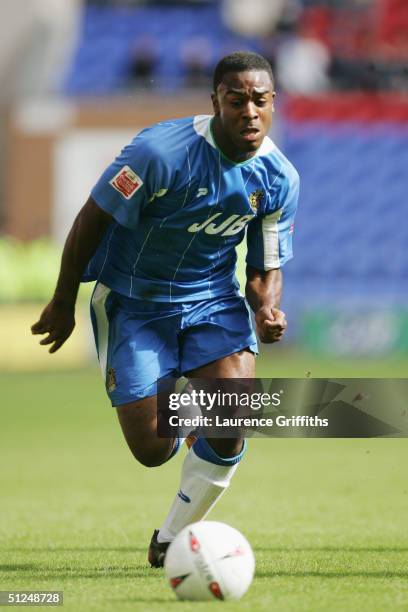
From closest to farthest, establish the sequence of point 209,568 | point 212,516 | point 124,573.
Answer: point 209,568 < point 124,573 < point 212,516

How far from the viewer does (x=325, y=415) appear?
5324mm

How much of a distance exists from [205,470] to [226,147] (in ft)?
4.89

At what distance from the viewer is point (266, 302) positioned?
5.92m

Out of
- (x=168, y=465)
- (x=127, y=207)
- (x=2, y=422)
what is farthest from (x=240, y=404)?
(x=2, y=422)

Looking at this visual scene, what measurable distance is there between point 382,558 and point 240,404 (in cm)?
124

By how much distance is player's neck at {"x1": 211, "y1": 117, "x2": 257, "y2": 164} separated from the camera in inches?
222

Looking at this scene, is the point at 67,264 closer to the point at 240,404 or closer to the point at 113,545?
the point at 240,404

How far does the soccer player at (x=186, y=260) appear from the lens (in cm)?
553

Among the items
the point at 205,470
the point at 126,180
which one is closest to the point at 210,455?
the point at 205,470

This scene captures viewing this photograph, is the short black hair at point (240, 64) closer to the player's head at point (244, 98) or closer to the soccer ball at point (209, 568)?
the player's head at point (244, 98)

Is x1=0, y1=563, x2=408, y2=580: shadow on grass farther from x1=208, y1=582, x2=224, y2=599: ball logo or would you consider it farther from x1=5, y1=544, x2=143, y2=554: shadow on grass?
x1=208, y1=582, x2=224, y2=599: ball logo

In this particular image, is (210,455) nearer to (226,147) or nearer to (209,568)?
(209,568)

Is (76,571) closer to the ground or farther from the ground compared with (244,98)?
closer to the ground

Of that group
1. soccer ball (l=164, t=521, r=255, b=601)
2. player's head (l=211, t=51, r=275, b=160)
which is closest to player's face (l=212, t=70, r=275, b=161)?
player's head (l=211, t=51, r=275, b=160)
